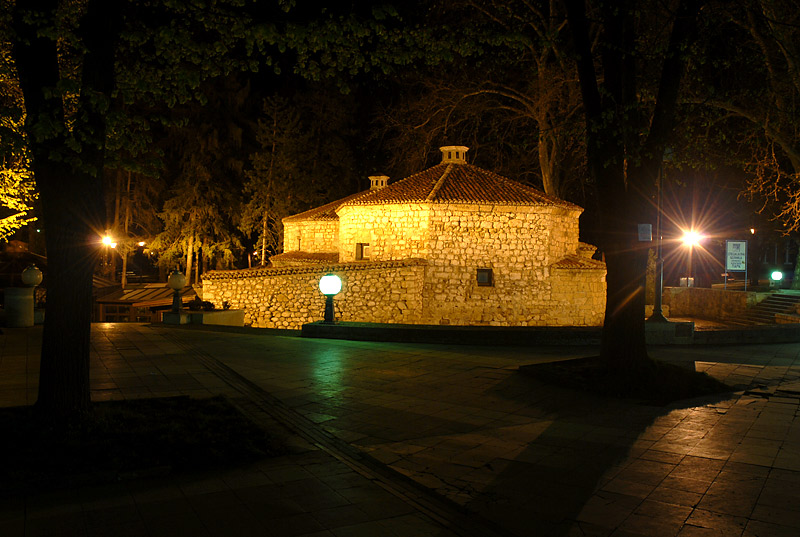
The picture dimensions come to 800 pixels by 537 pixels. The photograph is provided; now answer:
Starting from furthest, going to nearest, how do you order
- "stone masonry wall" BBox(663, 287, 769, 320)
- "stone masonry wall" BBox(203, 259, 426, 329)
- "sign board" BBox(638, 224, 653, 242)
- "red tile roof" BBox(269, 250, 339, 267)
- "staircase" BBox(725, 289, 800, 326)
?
"red tile roof" BBox(269, 250, 339, 267)
"stone masonry wall" BBox(663, 287, 769, 320)
"stone masonry wall" BBox(203, 259, 426, 329)
"staircase" BBox(725, 289, 800, 326)
"sign board" BBox(638, 224, 653, 242)

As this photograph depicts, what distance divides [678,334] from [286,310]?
15357mm

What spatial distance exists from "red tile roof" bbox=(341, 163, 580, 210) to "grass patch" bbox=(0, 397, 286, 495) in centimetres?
1738

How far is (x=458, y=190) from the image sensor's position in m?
23.6

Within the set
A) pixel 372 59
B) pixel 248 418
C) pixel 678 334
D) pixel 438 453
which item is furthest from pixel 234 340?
pixel 678 334

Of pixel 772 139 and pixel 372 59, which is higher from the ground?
pixel 772 139

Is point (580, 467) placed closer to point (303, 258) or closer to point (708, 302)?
point (708, 302)

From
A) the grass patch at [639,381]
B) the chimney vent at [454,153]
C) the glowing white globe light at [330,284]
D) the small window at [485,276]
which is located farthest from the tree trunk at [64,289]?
the chimney vent at [454,153]

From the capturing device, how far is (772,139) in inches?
735

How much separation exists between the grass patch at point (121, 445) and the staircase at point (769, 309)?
22.0 meters

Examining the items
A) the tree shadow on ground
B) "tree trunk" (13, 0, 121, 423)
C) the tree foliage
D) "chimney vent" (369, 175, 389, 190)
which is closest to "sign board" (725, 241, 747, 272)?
the tree foliage

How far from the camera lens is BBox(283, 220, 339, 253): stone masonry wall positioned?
31.8m

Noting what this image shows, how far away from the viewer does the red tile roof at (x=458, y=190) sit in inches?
907

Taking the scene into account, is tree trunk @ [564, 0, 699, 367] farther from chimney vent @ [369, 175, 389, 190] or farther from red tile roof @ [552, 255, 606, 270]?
chimney vent @ [369, 175, 389, 190]

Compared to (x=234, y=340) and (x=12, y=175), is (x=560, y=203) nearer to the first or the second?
(x=234, y=340)
